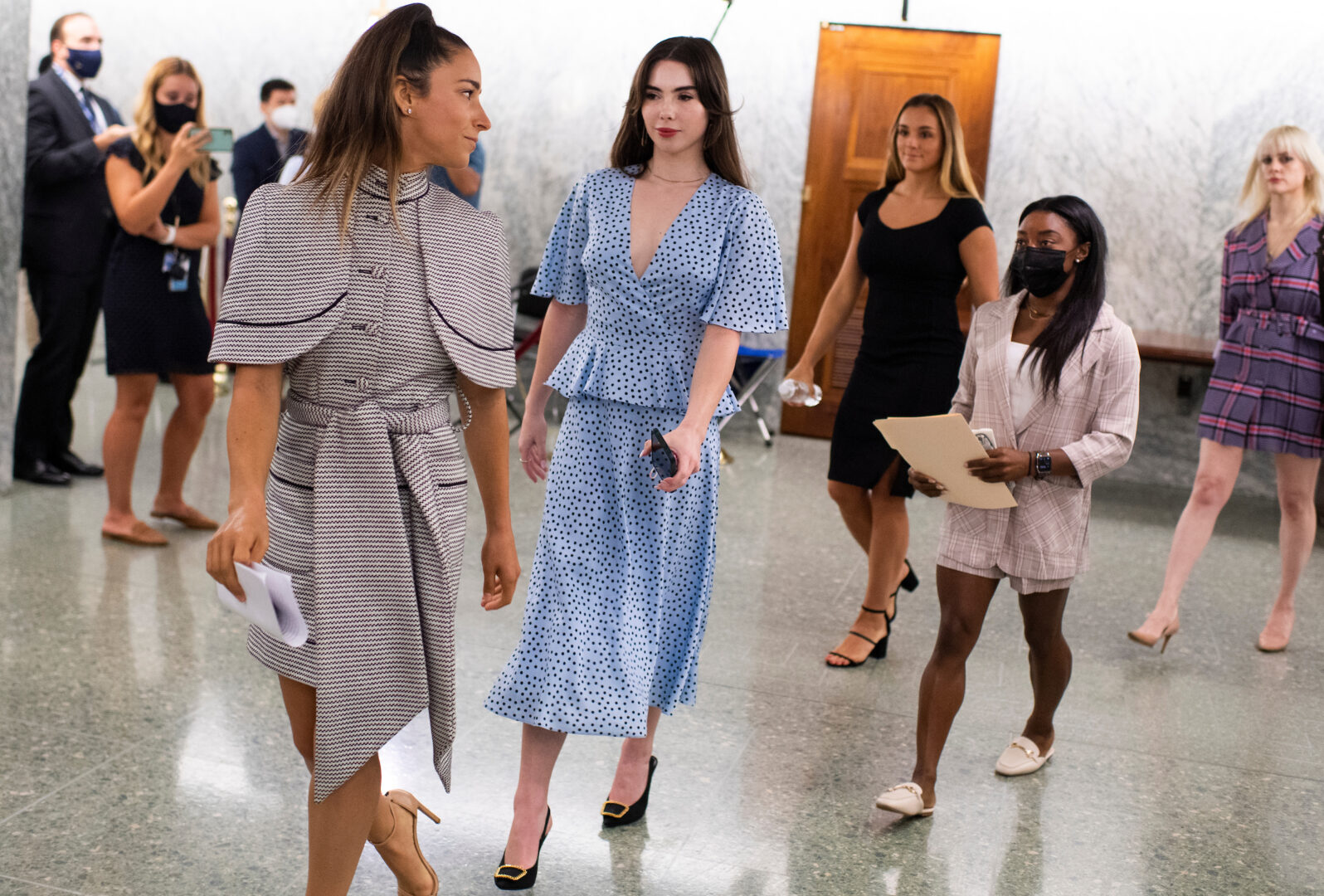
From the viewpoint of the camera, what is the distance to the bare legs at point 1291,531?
175 inches

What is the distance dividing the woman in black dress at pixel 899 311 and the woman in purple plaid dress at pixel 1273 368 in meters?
1.06

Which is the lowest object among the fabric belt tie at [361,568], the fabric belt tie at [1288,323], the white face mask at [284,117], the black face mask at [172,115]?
the fabric belt tie at [361,568]

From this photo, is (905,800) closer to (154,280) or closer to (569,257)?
(569,257)

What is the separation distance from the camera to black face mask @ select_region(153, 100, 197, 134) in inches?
188

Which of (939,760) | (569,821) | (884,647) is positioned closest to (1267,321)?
(884,647)

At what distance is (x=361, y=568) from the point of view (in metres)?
2.03

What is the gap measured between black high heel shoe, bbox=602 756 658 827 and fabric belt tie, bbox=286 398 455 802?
925 mm

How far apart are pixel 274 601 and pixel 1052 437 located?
178 cm

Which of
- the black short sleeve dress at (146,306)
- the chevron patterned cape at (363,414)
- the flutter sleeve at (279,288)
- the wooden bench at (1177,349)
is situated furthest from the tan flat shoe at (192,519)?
the wooden bench at (1177,349)

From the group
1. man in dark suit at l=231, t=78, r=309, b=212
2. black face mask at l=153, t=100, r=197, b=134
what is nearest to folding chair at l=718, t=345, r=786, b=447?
man in dark suit at l=231, t=78, r=309, b=212

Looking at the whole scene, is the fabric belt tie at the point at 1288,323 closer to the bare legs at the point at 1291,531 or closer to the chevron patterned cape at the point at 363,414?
the bare legs at the point at 1291,531

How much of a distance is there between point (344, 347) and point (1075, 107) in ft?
21.8

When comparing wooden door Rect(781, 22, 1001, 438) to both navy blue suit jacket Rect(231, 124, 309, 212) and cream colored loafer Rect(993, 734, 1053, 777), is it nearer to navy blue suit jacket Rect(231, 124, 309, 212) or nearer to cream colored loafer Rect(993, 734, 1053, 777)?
navy blue suit jacket Rect(231, 124, 309, 212)

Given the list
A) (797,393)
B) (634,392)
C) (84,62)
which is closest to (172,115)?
(84,62)
